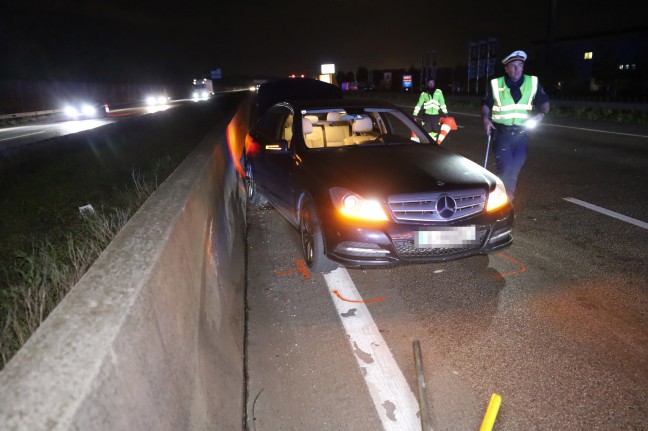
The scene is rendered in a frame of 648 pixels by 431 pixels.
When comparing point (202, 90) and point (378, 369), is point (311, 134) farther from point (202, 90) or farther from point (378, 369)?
point (202, 90)

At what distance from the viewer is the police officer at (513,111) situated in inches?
232

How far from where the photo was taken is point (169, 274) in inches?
84.3

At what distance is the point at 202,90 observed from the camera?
5966 centimetres

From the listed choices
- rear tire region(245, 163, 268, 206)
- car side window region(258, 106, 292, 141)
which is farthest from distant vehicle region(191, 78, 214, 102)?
car side window region(258, 106, 292, 141)

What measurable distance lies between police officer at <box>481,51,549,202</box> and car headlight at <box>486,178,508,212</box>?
6.33ft

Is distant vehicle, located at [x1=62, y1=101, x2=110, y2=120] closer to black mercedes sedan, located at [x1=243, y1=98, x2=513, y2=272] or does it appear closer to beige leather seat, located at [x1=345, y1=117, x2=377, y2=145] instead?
beige leather seat, located at [x1=345, y1=117, x2=377, y2=145]

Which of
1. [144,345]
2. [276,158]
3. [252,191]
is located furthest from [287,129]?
[144,345]

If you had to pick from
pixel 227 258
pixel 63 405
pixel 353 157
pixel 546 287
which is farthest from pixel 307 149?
pixel 63 405

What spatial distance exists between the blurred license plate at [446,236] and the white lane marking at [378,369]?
2.46 feet

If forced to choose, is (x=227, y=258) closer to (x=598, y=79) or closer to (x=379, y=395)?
(x=379, y=395)

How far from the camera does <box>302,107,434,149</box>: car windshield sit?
219 inches

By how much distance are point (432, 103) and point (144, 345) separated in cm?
956

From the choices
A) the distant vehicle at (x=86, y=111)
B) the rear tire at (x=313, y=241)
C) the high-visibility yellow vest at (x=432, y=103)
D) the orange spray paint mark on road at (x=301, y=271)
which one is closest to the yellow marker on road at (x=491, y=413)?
the rear tire at (x=313, y=241)

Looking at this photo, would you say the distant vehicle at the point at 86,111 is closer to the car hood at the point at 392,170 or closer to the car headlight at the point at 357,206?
the car hood at the point at 392,170
